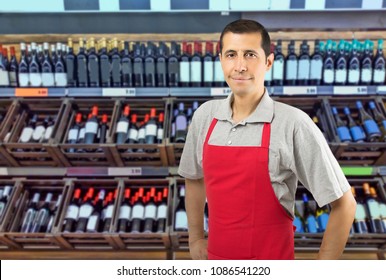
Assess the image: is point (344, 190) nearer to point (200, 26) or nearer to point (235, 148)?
point (235, 148)

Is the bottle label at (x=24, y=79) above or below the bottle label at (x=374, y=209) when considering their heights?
above

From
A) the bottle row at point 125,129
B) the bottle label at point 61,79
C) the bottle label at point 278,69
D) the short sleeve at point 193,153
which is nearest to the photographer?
the short sleeve at point 193,153

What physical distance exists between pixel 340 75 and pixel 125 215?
74.9 inches

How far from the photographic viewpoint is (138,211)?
3.16 m

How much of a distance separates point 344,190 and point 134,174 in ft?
6.86

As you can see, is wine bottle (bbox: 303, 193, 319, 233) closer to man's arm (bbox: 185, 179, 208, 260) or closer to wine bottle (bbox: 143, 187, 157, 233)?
wine bottle (bbox: 143, 187, 157, 233)

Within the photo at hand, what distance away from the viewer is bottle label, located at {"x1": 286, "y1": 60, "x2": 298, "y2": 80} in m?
3.24

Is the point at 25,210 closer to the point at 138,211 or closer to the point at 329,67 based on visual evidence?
the point at 138,211

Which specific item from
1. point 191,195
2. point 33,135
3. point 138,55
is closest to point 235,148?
point 191,195

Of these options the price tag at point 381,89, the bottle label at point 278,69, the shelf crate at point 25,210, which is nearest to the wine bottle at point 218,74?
the bottle label at point 278,69

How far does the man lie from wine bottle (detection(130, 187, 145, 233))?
138 cm

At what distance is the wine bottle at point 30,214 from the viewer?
320 cm

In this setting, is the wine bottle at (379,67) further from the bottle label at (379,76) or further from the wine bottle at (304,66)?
the wine bottle at (304,66)

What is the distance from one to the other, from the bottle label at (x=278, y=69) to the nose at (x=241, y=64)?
1854mm
